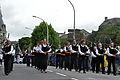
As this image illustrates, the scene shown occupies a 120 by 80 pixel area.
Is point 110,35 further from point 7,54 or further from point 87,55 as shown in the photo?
point 7,54

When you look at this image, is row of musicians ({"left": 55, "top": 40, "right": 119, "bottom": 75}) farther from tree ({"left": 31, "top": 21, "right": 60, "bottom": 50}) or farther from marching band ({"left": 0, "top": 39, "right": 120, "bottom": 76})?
tree ({"left": 31, "top": 21, "right": 60, "bottom": 50})

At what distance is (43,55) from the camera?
1975 centimetres

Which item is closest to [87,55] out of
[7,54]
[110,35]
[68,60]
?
[68,60]

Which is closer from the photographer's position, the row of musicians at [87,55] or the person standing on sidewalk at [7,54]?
the person standing on sidewalk at [7,54]

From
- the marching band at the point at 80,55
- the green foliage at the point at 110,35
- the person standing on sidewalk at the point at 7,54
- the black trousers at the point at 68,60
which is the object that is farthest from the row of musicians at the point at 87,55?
the green foliage at the point at 110,35

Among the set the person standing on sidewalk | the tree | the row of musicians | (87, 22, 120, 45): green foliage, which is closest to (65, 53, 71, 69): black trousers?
the row of musicians

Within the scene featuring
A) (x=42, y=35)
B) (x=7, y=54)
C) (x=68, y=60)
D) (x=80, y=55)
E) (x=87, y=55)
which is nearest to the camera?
(x=7, y=54)

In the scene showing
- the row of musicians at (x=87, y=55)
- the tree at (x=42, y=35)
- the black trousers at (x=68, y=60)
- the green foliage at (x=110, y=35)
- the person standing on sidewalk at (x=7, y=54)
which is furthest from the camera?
the green foliage at (x=110, y=35)

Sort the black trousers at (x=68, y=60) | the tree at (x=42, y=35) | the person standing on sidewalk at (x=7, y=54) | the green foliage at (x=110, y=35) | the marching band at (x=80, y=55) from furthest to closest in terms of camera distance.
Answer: the green foliage at (x=110, y=35)
the tree at (x=42, y=35)
the black trousers at (x=68, y=60)
the marching band at (x=80, y=55)
the person standing on sidewalk at (x=7, y=54)

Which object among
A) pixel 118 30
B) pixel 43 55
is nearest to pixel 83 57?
pixel 43 55

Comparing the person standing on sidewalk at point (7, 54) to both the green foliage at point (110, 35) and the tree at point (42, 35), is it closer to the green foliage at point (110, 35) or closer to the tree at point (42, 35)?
the green foliage at point (110, 35)

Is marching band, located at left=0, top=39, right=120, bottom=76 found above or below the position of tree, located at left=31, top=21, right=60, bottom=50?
below

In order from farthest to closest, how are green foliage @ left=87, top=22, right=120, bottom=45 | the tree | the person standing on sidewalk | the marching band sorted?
green foliage @ left=87, top=22, right=120, bottom=45
the tree
the marching band
the person standing on sidewalk

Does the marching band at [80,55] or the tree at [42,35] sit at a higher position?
the tree at [42,35]
